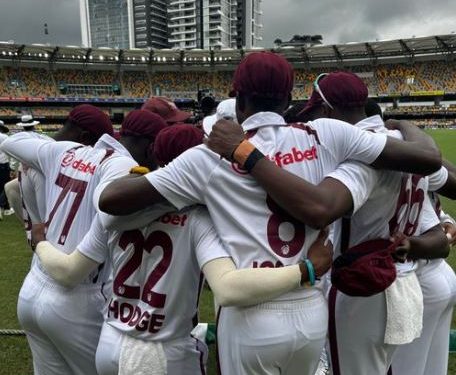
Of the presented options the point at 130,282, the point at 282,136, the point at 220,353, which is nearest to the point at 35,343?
the point at 130,282

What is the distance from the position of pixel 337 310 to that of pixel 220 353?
0.67 metres

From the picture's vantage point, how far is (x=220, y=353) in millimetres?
1727

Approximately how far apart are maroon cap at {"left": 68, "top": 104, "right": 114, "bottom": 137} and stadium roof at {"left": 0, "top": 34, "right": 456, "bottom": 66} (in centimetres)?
4600

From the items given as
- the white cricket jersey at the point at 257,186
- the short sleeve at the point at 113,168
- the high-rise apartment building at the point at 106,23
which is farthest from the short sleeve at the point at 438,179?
the high-rise apartment building at the point at 106,23

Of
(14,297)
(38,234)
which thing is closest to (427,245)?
(38,234)

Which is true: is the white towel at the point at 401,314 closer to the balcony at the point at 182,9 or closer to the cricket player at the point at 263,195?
the cricket player at the point at 263,195

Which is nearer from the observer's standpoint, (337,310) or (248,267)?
(248,267)

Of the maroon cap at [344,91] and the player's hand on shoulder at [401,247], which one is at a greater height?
the maroon cap at [344,91]

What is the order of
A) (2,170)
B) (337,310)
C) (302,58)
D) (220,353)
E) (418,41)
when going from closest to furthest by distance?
(220,353) < (337,310) < (2,170) < (418,41) < (302,58)

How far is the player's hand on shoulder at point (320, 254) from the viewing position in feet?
5.30

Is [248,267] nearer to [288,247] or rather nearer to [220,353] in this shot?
[288,247]

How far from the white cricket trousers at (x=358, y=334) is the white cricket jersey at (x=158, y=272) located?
692mm

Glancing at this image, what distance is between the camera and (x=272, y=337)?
62.6 inches

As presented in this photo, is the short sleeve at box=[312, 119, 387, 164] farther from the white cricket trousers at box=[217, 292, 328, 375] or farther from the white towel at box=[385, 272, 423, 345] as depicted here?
the white towel at box=[385, 272, 423, 345]
